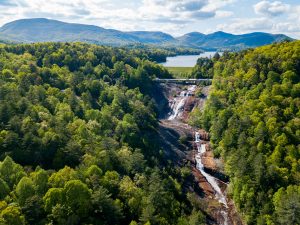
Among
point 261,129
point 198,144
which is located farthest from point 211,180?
point 198,144

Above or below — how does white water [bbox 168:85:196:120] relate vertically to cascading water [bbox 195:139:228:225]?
above

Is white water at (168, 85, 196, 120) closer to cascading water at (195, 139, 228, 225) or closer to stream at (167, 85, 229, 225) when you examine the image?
stream at (167, 85, 229, 225)

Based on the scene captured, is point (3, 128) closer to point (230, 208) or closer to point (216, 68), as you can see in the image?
point (230, 208)

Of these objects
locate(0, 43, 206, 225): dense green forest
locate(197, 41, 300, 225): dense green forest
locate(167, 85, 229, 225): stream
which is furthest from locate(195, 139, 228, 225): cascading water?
locate(0, 43, 206, 225): dense green forest

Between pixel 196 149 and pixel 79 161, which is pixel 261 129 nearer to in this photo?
pixel 196 149

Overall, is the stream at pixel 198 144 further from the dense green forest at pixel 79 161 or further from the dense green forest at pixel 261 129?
the dense green forest at pixel 79 161

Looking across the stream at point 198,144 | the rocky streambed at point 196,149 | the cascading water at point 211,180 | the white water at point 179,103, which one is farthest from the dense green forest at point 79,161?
the white water at point 179,103

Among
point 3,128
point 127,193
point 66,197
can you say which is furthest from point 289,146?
point 3,128
